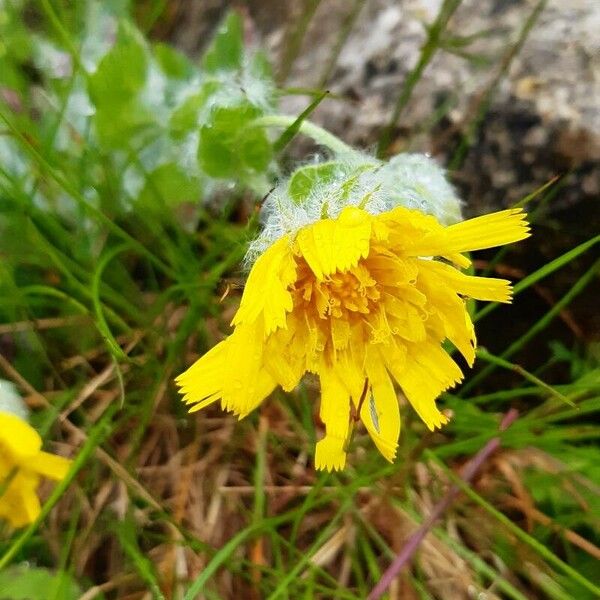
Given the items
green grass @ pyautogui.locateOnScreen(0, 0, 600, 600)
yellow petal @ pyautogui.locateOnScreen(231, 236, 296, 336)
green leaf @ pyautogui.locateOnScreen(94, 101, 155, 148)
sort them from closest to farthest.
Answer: yellow petal @ pyautogui.locateOnScreen(231, 236, 296, 336) < green grass @ pyautogui.locateOnScreen(0, 0, 600, 600) < green leaf @ pyautogui.locateOnScreen(94, 101, 155, 148)

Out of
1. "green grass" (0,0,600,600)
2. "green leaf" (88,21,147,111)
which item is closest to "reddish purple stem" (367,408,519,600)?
"green grass" (0,0,600,600)

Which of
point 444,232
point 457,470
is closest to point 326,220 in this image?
point 444,232

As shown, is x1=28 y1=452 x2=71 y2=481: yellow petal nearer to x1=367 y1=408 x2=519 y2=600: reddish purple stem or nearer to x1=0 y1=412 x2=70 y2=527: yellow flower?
x1=0 y1=412 x2=70 y2=527: yellow flower

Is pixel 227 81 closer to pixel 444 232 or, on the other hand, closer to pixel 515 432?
pixel 444 232

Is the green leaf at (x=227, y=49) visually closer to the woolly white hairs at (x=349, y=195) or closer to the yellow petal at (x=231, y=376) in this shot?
the woolly white hairs at (x=349, y=195)

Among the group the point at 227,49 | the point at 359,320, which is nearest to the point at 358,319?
the point at 359,320

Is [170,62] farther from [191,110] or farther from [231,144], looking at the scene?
[231,144]

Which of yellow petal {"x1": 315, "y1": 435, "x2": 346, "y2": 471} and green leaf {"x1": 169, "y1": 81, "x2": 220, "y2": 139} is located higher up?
green leaf {"x1": 169, "y1": 81, "x2": 220, "y2": 139}

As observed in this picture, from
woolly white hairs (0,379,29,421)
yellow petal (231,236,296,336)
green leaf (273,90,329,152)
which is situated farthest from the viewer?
woolly white hairs (0,379,29,421)
